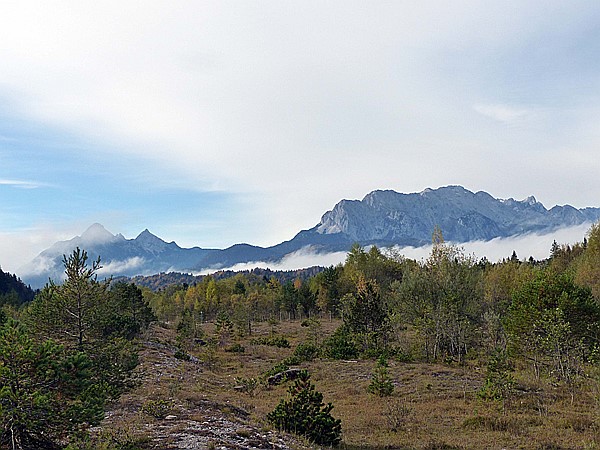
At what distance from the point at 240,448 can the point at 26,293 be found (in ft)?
515

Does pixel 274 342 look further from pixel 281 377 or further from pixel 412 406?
pixel 412 406

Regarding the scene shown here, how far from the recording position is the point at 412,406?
2372cm

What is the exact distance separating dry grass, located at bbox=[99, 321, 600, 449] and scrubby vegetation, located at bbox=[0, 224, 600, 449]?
0.11m

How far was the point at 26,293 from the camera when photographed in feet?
473

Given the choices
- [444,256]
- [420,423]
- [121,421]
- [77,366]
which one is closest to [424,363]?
[444,256]

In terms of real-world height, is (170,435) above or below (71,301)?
below

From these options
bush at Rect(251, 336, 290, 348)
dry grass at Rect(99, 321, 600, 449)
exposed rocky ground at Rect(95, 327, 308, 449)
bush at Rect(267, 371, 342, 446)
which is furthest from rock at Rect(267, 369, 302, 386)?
bush at Rect(251, 336, 290, 348)

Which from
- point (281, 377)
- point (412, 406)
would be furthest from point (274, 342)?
point (412, 406)

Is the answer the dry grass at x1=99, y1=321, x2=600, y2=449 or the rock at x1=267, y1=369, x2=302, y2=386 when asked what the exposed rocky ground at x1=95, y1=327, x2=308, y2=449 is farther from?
the rock at x1=267, y1=369, x2=302, y2=386

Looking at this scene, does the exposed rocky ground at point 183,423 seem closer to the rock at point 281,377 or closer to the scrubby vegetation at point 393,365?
the scrubby vegetation at point 393,365

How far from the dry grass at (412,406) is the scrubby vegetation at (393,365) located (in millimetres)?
105

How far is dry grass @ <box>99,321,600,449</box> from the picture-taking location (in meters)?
17.7

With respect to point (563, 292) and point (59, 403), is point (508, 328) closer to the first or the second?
point (563, 292)

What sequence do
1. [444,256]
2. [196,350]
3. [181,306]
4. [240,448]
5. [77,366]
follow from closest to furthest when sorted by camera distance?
[77,366] → [240,448] → [444,256] → [196,350] → [181,306]
